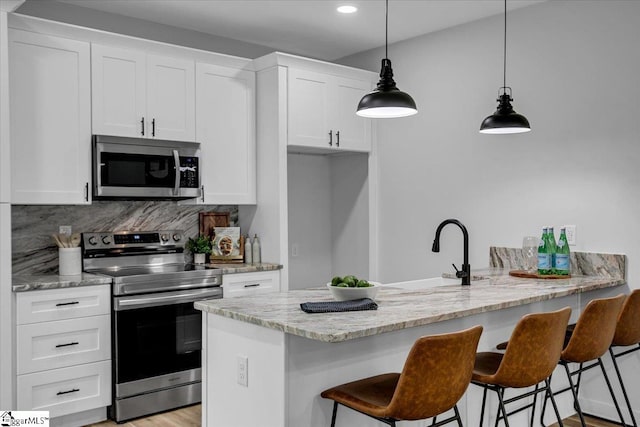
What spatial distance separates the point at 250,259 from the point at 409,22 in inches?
83.4

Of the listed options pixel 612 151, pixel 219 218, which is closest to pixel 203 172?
pixel 219 218

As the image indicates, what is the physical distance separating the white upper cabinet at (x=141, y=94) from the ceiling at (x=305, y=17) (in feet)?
1.23

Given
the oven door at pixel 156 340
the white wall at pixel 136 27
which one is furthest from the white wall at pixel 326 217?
the oven door at pixel 156 340

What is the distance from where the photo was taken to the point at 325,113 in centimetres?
474

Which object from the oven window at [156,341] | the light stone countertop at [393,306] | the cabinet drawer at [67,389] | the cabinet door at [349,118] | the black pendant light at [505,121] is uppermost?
the cabinet door at [349,118]

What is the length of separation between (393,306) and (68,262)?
7.44 ft

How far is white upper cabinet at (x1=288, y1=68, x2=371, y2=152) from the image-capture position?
4527 millimetres

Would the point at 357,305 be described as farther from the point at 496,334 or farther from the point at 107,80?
the point at 107,80

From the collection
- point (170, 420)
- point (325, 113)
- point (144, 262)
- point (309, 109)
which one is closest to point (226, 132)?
point (309, 109)

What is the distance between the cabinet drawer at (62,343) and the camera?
3.32m

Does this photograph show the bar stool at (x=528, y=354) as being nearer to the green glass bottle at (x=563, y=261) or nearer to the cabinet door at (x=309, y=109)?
the green glass bottle at (x=563, y=261)

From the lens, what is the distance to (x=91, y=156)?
12.5 ft

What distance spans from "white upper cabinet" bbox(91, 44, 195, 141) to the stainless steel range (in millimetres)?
777

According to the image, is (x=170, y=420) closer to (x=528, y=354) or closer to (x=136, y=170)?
(x=136, y=170)
